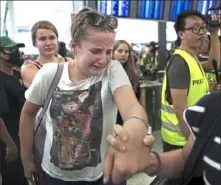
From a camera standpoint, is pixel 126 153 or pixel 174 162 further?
pixel 174 162

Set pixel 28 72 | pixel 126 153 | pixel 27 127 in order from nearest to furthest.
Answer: pixel 126 153, pixel 27 127, pixel 28 72

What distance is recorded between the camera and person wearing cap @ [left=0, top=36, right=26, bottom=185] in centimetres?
216

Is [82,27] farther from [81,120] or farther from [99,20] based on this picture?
[81,120]

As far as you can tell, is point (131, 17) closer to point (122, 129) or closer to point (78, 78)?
point (78, 78)

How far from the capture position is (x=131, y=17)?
14.1 feet

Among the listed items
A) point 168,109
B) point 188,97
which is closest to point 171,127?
point 168,109

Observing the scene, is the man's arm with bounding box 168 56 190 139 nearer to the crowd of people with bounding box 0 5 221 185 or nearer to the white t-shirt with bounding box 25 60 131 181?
the crowd of people with bounding box 0 5 221 185

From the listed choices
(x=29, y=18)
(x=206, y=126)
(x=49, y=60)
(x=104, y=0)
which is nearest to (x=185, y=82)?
(x=49, y=60)

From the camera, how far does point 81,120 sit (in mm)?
1275

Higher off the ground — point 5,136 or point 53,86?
point 53,86

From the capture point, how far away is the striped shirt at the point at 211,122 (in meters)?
0.75

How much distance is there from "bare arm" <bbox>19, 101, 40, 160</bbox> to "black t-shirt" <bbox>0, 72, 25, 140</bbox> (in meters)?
0.69

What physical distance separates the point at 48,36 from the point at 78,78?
973mm

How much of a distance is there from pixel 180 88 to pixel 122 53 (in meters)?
1.29
